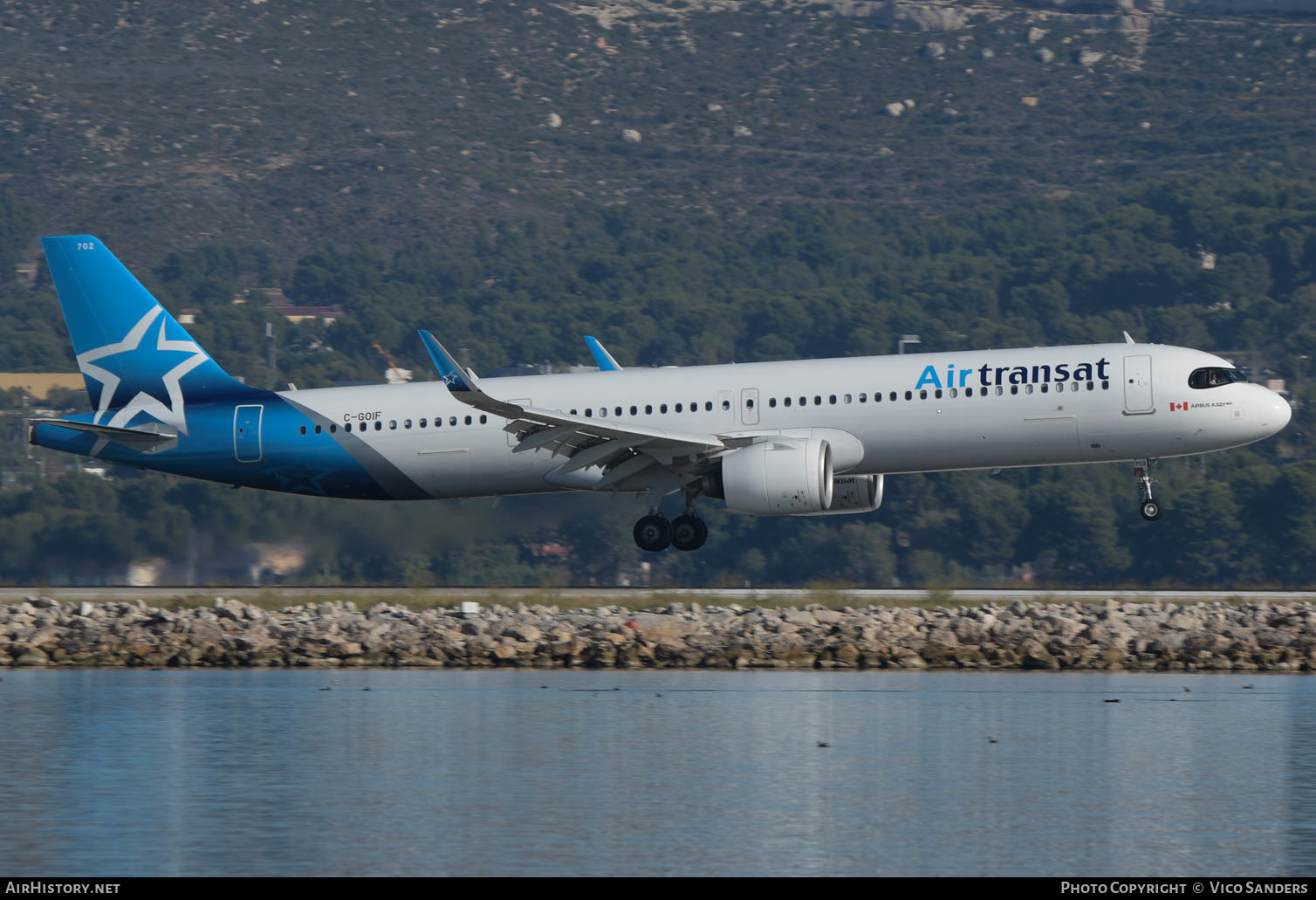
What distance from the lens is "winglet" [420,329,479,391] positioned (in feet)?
115

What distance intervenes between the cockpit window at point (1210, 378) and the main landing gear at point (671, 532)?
31.7ft

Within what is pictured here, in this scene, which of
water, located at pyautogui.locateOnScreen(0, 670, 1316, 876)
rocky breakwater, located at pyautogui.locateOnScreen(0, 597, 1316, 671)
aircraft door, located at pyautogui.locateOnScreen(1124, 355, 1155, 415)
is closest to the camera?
water, located at pyautogui.locateOnScreen(0, 670, 1316, 876)

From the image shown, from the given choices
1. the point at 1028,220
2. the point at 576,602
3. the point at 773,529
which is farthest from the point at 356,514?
the point at 1028,220

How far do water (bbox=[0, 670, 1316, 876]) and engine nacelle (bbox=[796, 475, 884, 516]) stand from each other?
26.4 feet

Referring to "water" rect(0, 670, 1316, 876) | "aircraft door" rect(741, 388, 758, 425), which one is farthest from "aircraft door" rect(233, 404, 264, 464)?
"aircraft door" rect(741, 388, 758, 425)

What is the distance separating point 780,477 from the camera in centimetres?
3731

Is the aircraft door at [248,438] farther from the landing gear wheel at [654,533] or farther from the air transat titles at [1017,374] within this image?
the air transat titles at [1017,374]

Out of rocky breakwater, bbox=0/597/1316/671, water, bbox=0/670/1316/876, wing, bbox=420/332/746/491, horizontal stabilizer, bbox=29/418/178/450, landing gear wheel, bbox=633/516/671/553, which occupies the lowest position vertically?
water, bbox=0/670/1316/876

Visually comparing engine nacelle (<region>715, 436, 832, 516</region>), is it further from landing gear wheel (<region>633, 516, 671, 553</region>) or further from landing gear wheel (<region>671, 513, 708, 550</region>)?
landing gear wheel (<region>633, 516, 671, 553</region>)

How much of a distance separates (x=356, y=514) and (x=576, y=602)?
33.3 feet

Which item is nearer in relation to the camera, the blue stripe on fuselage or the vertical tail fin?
the blue stripe on fuselage

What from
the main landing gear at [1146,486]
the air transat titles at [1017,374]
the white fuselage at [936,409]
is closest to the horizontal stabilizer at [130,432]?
the white fuselage at [936,409]
